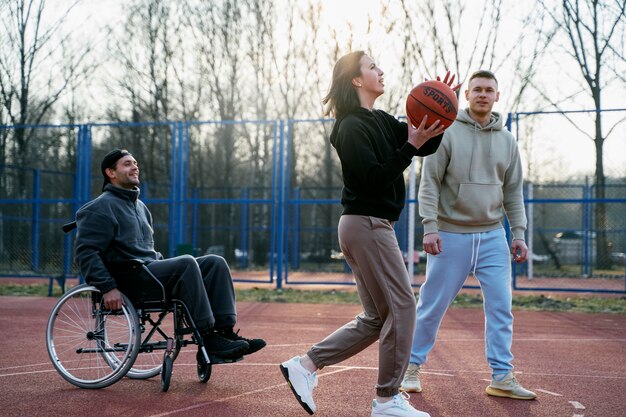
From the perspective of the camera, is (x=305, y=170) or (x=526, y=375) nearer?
(x=526, y=375)

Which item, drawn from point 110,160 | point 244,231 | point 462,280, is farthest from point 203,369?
point 244,231

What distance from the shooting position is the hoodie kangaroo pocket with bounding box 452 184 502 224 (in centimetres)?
434

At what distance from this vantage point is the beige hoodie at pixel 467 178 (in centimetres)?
434

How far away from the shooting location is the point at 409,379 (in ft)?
14.1

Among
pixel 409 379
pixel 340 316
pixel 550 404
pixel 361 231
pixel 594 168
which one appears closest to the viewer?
pixel 361 231

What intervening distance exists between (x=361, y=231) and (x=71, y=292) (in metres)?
2.06

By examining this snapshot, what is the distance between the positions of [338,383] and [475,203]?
1398 mm

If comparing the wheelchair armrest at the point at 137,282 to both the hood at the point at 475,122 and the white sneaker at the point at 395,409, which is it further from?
the hood at the point at 475,122

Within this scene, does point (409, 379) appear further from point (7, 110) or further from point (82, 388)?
point (7, 110)

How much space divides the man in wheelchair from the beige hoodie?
136 centimetres

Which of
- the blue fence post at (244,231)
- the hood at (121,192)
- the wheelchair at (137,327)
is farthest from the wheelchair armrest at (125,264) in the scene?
the blue fence post at (244,231)

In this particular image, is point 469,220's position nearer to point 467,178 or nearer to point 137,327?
point 467,178

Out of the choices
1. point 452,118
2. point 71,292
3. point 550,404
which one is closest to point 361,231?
point 452,118

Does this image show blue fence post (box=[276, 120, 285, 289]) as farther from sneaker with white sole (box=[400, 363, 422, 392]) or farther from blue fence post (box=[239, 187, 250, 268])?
sneaker with white sole (box=[400, 363, 422, 392])
